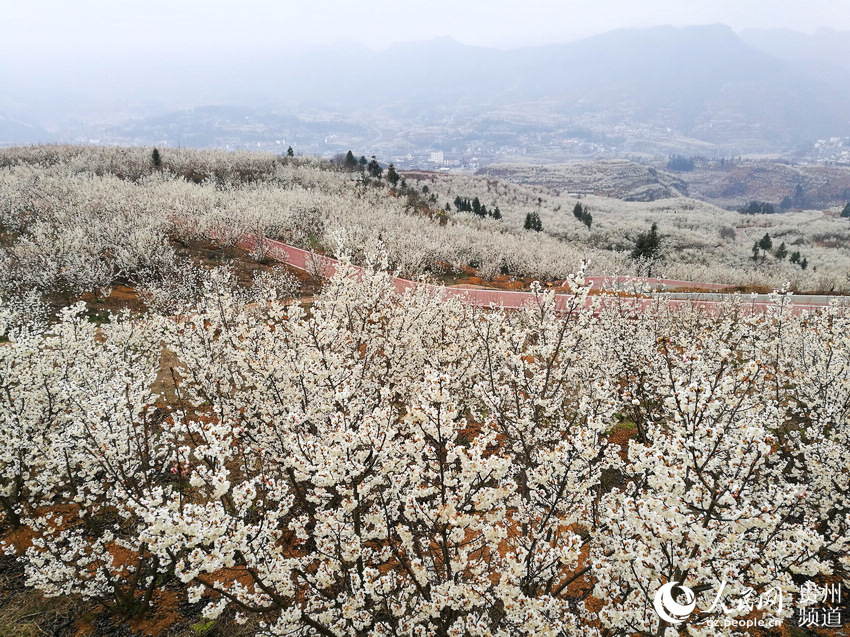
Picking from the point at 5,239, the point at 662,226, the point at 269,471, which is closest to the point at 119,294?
the point at 5,239

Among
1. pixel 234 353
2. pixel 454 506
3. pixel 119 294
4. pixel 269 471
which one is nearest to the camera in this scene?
pixel 454 506

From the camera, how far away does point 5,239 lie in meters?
31.3

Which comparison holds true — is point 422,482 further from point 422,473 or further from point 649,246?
point 649,246

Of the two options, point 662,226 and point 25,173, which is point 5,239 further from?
point 662,226

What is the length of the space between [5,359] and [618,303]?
13.8 metres

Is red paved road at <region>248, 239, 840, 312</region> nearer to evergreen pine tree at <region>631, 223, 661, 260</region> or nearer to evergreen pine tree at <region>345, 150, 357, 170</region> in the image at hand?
evergreen pine tree at <region>631, 223, 661, 260</region>

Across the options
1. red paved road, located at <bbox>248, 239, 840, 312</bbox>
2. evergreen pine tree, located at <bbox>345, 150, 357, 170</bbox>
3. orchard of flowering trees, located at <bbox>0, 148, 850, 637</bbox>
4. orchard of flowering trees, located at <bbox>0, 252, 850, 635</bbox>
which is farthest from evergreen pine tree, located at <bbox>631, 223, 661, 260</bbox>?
evergreen pine tree, located at <bbox>345, 150, 357, 170</bbox>

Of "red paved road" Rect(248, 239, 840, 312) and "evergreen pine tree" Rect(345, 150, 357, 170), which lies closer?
"red paved road" Rect(248, 239, 840, 312)

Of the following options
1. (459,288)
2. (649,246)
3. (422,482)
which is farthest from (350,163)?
(422,482)

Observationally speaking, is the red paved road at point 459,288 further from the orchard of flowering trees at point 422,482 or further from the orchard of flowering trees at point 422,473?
the orchard of flowering trees at point 422,482

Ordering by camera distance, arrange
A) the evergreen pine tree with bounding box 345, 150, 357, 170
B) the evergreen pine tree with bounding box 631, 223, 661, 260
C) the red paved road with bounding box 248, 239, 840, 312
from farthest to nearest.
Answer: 1. the evergreen pine tree with bounding box 345, 150, 357, 170
2. the evergreen pine tree with bounding box 631, 223, 661, 260
3. the red paved road with bounding box 248, 239, 840, 312

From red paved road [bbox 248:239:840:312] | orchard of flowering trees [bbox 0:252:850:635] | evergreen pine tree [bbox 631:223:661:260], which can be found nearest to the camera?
orchard of flowering trees [bbox 0:252:850:635]

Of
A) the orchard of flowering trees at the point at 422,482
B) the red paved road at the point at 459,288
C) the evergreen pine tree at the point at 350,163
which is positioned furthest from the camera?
the evergreen pine tree at the point at 350,163

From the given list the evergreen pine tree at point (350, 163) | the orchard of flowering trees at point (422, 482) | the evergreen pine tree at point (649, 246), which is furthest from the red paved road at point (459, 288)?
the evergreen pine tree at point (350, 163)
